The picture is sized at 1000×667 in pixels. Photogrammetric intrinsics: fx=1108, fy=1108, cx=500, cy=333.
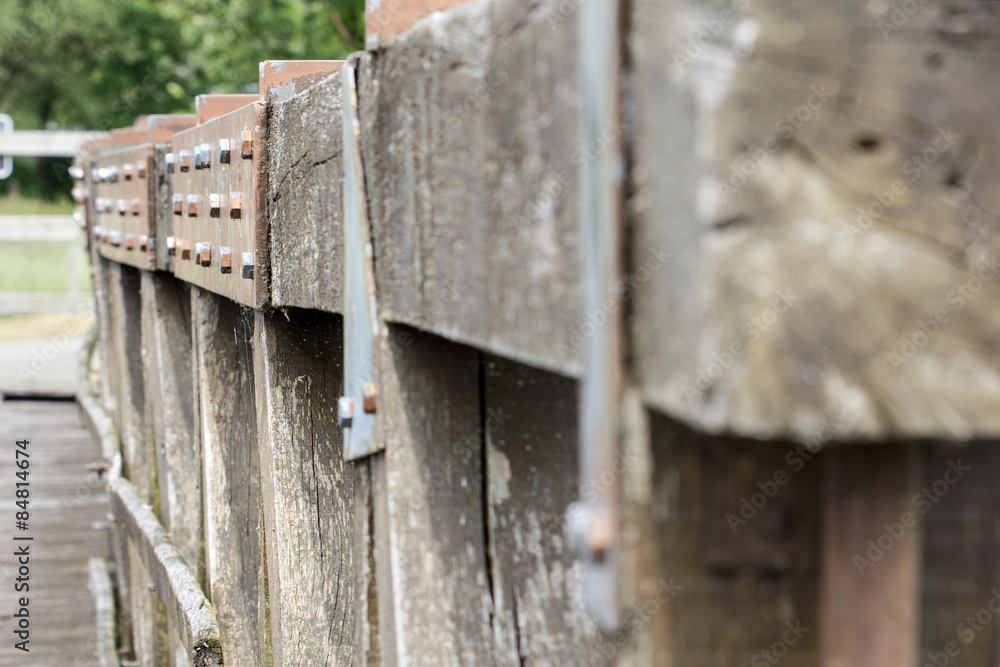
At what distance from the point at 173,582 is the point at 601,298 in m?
2.95

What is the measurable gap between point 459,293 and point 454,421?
332 mm

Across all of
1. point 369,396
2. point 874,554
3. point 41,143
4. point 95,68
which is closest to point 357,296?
point 369,396

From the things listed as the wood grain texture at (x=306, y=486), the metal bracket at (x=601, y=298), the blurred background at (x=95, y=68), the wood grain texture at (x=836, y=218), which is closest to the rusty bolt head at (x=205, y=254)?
the wood grain texture at (x=306, y=486)

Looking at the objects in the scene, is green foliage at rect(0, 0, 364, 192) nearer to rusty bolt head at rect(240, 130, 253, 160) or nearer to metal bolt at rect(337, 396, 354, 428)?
rusty bolt head at rect(240, 130, 253, 160)

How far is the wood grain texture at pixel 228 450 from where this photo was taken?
10.8 ft

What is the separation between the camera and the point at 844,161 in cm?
72

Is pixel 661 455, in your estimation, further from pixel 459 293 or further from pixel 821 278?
pixel 459 293

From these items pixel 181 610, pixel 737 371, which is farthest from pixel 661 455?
pixel 181 610

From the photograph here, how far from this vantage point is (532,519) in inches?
57.3

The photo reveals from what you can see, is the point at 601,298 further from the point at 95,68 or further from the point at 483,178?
the point at 95,68

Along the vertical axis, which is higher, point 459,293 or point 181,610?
point 459,293

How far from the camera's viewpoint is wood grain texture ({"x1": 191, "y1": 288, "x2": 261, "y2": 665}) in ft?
10.8

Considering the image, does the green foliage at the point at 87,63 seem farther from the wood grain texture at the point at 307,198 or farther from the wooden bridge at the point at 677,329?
the wooden bridge at the point at 677,329

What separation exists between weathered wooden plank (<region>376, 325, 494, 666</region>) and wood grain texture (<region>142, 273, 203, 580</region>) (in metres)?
2.87
